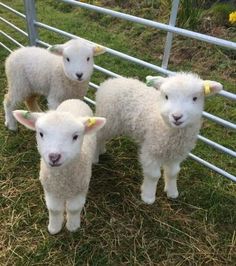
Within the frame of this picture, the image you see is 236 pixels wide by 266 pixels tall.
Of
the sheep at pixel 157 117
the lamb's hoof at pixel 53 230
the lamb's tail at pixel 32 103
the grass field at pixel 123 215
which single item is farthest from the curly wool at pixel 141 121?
the lamb's tail at pixel 32 103

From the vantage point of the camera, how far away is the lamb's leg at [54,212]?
2.88 meters

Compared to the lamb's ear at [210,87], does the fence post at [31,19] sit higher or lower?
lower

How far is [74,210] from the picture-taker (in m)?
2.94

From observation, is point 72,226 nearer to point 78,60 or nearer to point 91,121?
point 91,121

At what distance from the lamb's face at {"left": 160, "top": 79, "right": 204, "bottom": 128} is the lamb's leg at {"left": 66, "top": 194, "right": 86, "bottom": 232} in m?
0.86

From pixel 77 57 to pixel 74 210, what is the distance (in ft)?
4.57

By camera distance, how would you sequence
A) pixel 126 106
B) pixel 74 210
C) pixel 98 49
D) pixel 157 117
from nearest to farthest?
pixel 74 210, pixel 157 117, pixel 126 106, pixel 98 49

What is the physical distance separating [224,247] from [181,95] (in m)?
1.29

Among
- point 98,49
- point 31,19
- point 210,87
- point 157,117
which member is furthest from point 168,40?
point 31,19

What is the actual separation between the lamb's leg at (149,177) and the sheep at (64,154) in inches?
18.8

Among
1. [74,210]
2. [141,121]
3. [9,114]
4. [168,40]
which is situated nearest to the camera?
[74,210]

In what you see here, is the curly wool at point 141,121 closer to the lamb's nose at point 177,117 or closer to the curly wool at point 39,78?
the lamb's nose at point 177,117

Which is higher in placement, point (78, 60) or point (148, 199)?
point (78, 60)

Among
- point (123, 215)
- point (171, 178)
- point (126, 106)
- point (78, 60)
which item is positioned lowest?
point (123, 215)
